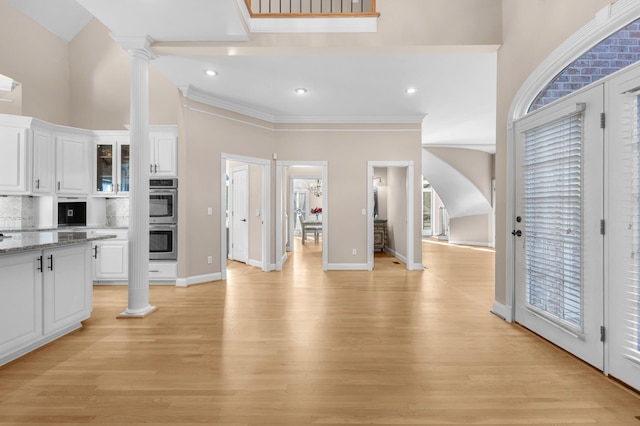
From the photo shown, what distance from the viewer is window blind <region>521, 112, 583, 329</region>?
2.31 m

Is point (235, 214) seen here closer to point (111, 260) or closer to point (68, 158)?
point (111, 260)

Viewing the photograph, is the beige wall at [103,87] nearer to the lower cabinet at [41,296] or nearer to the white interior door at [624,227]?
the lower cabinet at [41,296]

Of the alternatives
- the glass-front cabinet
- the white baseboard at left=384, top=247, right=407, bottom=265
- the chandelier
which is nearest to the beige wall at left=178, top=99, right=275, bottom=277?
the glass-front cabinet

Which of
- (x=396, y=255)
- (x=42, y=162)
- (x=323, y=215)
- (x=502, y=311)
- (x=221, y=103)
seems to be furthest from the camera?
(x=396, y=255)

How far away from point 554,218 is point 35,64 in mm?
7346

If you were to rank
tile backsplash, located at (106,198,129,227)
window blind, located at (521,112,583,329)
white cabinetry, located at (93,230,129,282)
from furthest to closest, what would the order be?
tile backsplash, located at (106,198,129,227) → white cabinetry, located at (93,230,129,282) → window blind, located at (521,112,583,329)

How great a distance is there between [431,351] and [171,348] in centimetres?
220

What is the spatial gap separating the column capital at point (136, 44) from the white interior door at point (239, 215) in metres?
3.10

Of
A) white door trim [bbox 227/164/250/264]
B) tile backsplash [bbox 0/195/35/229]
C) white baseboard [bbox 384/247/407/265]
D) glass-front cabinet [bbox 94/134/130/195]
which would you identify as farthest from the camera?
white baseboard [bbox 384/247/407/265]

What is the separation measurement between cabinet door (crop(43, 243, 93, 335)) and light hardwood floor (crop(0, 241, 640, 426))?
195mm

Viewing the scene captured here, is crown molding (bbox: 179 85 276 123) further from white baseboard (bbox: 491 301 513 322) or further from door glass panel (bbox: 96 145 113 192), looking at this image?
white baseboard (bbox: 491 301 513 322)

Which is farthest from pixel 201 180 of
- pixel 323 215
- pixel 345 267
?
pixel 345 267

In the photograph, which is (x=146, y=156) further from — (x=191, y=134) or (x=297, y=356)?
(x=297, y=356)

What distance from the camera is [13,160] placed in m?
3.96
